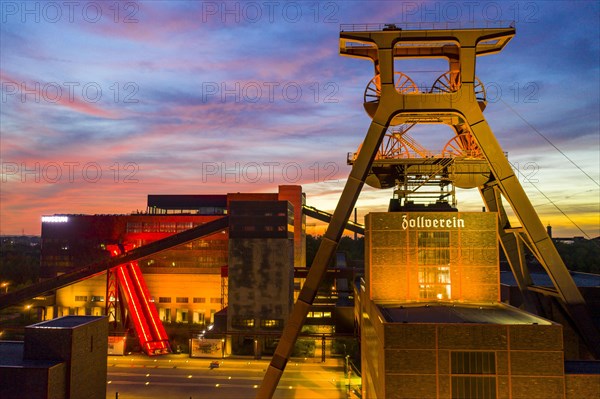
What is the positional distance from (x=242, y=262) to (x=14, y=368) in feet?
92.4

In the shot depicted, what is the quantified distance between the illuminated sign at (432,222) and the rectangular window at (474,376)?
1012cm

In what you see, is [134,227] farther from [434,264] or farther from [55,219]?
[434,264]

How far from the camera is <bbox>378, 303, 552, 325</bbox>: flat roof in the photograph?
77.5 feet

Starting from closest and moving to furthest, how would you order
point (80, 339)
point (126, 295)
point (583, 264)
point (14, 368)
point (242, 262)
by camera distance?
1. point (14, 368)
2. point (80, 339)
3. point (242, 262)
4. point (126, 295)
5. point (583, 264)

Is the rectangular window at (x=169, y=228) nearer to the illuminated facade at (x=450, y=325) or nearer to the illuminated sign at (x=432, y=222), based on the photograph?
the illuminated facade at (x=450, y=325)

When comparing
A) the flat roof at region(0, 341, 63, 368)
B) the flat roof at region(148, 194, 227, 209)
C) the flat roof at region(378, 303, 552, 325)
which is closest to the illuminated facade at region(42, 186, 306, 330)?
the flat roof at region(148, 194, 227, 209)

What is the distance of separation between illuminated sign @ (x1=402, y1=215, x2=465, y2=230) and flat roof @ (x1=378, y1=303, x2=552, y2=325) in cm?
525

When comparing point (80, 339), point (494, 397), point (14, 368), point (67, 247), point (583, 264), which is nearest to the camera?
point (494, 397)

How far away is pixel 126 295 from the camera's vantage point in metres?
55.3

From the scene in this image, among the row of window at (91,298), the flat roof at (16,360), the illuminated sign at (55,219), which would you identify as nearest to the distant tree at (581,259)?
the row of window at (91,298)

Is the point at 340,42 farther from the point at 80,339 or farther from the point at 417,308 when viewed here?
the point at 80,339

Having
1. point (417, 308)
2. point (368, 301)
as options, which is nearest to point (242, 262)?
point (368, 301)

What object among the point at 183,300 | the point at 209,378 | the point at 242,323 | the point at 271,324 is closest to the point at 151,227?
the point at 183,300

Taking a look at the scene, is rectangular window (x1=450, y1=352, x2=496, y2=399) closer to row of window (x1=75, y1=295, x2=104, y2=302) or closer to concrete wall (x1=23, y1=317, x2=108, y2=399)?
concrete wall (x1=23, y1=317, x2=108, y2=399)
